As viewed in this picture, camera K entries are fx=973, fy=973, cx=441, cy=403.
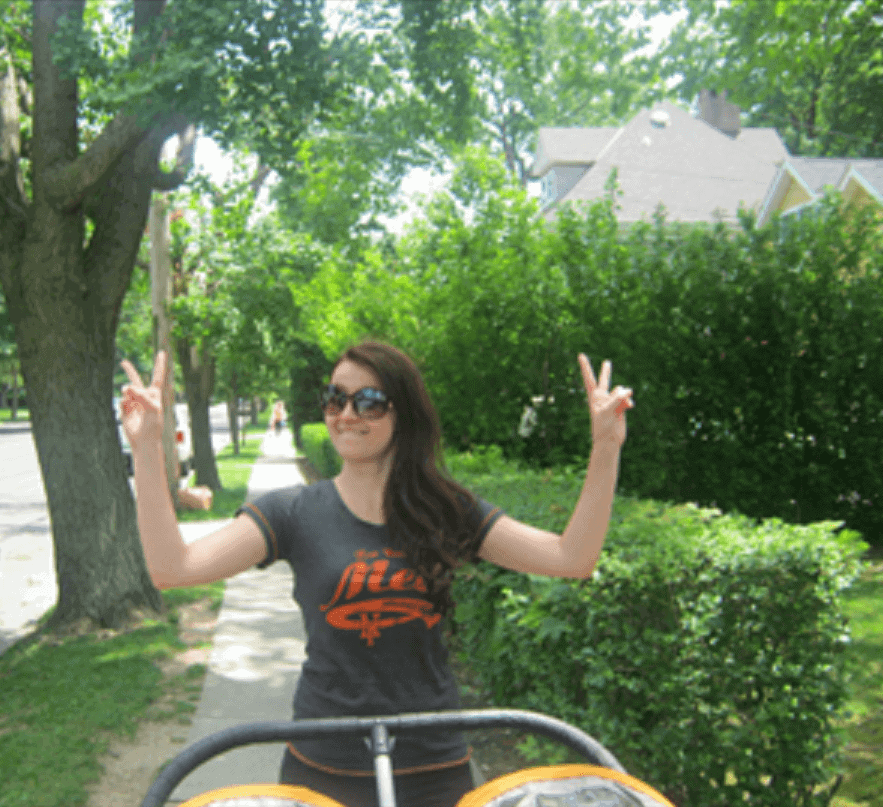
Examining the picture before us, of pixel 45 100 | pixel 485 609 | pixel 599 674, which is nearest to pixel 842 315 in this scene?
pixel 485 609

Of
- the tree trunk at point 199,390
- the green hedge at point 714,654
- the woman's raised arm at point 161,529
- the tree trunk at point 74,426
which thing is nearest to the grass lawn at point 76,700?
the tree trunk at point 74,426

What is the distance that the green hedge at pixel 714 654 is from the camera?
377 centimetres

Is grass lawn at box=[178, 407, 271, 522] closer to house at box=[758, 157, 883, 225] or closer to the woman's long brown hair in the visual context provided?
the woman's long brown hair

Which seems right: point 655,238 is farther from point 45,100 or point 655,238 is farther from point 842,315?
point 45,100

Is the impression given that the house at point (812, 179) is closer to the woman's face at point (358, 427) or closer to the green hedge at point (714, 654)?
the green hedge at point (714, 654)

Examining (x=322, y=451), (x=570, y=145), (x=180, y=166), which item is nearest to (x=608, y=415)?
(x=180, y=166)

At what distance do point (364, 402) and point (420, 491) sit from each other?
0.25 metres

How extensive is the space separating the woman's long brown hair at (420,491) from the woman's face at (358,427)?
2 centimetres

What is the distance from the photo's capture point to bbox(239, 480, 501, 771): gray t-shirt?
2104 mm

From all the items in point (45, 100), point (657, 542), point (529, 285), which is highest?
point (45, 100)

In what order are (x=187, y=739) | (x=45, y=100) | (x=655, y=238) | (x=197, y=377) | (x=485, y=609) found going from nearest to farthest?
(x=485, y=609)
(x=187, y=739)
(x=45, y=100)
(x=655, y=238)
(x=197, y=377)

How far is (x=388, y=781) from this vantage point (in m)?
1.58

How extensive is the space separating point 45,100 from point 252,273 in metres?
8.59

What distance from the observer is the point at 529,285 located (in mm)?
8672
